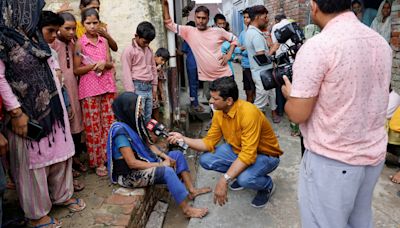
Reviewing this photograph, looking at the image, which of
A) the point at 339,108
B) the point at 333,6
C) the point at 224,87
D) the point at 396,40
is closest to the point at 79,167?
the point at 224,87

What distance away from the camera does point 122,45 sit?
4.00 m

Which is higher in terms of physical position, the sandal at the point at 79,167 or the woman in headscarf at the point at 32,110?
the woman in headscarf at the point at 32,110

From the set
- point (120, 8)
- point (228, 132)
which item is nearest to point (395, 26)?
point (228, 132)

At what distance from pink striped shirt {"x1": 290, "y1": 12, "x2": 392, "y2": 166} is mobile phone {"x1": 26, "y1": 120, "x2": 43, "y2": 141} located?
159 cm

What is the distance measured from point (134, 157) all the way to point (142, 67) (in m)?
1.25

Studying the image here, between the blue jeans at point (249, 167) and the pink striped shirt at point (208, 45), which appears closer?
the blue jeans at point (249, 167)

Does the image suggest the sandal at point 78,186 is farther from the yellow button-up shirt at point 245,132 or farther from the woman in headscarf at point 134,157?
the yellow button-up shirt at point 245,132

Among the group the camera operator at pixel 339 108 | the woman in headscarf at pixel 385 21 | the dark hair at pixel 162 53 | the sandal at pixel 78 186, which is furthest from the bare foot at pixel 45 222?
the woman in headscarf at pixel 385 21

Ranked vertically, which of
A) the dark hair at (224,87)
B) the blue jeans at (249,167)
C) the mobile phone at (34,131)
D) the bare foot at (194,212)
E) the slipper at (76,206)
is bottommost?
the bare foot at (194,212)

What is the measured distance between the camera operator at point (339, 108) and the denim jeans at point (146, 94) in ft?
7.58

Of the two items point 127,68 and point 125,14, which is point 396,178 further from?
point 125,14

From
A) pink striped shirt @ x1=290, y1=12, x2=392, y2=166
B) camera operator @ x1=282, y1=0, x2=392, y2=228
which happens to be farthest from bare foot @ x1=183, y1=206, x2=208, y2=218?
pink striped shirt @ x1=290, y1=12, x2=392, y2=166

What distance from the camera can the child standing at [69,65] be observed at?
2.83m

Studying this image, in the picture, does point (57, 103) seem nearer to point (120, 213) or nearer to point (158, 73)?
point (120, 213)
